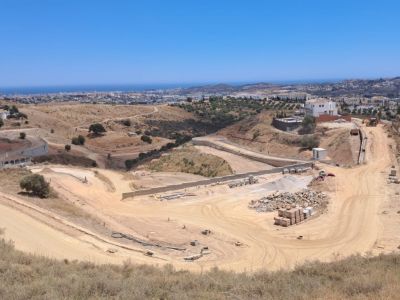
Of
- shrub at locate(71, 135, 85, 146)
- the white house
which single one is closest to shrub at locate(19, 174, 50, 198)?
shrub at locate(71, 135, 85, 146)

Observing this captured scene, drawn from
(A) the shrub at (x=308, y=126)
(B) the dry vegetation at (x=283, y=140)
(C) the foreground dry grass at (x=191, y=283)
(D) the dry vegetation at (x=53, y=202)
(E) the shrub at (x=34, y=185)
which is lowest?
(B) the dry vegetation at (x=283, y=140)

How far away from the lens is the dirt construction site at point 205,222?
2092 cm

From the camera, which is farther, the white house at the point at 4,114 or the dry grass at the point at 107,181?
the white house at the point at 4,114

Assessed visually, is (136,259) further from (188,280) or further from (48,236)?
(188,280)

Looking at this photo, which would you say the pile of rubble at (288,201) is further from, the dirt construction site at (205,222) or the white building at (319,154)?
the white building at (319,154)

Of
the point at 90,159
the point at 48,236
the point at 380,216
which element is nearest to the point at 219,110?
the point at 90,159

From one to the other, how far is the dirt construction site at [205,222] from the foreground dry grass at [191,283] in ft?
16.5

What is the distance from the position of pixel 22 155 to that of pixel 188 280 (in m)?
50.3

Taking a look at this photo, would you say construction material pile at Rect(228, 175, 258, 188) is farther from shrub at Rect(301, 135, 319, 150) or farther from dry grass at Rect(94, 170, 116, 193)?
shrub at Rect(301, 135, 319, 150)

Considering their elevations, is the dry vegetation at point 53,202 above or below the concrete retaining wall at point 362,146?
above

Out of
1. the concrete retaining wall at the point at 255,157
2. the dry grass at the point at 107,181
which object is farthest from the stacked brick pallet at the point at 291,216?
the concrete retaining wall at the point at 255,157

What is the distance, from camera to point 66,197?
32406mm

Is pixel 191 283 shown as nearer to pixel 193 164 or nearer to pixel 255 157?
pixel 193 164

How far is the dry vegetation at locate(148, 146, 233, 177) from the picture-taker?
54750mm
